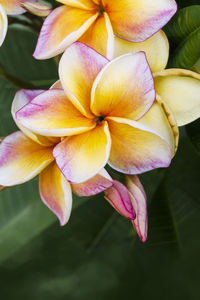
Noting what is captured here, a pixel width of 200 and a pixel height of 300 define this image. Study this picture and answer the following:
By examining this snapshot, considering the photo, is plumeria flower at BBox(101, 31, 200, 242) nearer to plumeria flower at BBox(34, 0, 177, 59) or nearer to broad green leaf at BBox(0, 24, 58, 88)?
plumeria flower at BBox(34, 0, 177, 59)

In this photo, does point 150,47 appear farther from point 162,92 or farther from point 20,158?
point 20,158

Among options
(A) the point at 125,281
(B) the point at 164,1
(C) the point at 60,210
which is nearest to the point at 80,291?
(A) the point at 125,281

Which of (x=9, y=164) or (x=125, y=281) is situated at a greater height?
(x=9, y=164)

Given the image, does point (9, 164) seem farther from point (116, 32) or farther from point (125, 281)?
point (125, 281)

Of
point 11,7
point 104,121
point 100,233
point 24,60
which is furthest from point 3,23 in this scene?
point 100,233

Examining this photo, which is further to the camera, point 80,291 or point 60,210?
point 80,291

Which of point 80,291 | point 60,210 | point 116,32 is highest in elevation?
point 116,32

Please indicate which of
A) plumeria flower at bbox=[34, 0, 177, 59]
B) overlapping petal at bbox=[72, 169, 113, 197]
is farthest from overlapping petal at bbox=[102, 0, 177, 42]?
overlapping petal at bbox=[72, 169, 113, 197]
